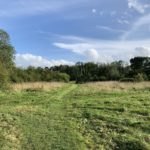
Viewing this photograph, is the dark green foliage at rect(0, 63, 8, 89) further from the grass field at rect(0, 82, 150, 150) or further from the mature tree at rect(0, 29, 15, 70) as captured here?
the mature tree at rect(0, 29, 15, 70)

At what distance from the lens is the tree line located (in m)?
49.4

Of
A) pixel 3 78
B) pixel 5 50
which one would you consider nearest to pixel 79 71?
pixel 5 50

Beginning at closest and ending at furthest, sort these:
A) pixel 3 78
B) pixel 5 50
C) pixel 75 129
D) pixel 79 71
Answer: pixel 75 129 < pixel 3 78 < pixel 5 50 < pixel 79 71

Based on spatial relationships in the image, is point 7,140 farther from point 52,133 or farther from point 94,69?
point 94,69

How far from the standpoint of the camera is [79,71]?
101 m

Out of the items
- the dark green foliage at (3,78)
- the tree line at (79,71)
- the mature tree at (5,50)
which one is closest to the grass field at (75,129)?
the dark green foliage at (3,78)

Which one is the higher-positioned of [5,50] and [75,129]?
[5,50]

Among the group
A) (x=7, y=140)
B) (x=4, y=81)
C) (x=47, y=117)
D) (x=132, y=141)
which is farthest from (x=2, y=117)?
(x=4, y=81)

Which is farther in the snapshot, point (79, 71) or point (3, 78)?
point (79, 71)

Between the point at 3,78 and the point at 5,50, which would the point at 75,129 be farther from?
the point at 5,50

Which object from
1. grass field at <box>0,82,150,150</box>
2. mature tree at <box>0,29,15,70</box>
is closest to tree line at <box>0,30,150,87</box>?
mature tree at <box>0,29,15,70</box>

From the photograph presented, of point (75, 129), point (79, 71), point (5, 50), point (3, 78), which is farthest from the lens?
point (79, 71)

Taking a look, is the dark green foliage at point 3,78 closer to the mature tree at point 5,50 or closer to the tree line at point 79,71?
the tree line at point 79,71

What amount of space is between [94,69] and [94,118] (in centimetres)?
7989
